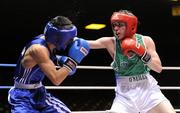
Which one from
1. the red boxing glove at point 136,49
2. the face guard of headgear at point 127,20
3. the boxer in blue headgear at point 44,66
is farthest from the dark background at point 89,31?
the boxer in blue headgear at point 44,66

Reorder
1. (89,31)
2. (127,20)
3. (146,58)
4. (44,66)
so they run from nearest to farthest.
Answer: (44,66)
(146,58)
(127,20)
(89,31)

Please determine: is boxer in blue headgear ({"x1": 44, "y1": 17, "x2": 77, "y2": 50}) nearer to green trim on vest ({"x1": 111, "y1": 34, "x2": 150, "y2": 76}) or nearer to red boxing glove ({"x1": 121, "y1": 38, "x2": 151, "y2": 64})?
red boxing glove ({"x1": 121, "y1": 38, "x2": 151, "y2": 64})

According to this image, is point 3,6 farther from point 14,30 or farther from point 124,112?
point 124,112

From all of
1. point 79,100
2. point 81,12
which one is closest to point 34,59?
point 81,12

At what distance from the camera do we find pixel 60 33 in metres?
2.53

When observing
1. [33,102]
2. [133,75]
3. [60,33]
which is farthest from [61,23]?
[133,75]

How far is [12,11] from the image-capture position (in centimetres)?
677

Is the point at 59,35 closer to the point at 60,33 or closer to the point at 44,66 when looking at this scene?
the point at 60,33

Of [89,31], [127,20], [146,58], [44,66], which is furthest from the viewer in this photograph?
[89,31]

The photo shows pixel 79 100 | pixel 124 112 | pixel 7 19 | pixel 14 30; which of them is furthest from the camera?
pixel 79 100

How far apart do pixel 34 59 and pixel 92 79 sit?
564 centimetres

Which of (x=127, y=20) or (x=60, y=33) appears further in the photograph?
(x=127, y=20)

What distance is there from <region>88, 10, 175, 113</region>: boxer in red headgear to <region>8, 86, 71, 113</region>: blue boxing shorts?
1.32ft

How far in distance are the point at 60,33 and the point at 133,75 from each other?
0.63m
